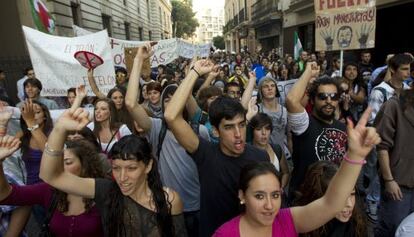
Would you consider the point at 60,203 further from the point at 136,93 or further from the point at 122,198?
the point at 136,93

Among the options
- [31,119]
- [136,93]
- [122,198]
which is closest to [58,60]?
[31,119]

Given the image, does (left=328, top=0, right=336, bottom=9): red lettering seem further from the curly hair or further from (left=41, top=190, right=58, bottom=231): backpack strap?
(left=41, top=190, right=58, bottom=231): backpack strap

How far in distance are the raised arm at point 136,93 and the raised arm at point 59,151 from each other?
0.84 m

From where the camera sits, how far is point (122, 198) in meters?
1.91

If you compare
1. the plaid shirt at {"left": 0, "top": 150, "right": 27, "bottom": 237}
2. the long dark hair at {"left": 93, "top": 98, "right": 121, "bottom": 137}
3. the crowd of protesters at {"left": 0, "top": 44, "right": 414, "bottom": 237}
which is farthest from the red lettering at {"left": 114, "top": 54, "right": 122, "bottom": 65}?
the plaid shirt at {"left": 0, "top": 150, "right": 27, "bottom": 237}

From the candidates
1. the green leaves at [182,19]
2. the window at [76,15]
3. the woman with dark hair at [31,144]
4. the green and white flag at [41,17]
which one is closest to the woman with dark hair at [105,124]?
the woman with dark hair at [31,144]

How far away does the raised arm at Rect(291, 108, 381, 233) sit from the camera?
154 cm

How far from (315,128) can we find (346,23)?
8.62 feet

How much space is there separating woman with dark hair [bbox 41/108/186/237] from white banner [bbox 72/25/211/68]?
5961mm

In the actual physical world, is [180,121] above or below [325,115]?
above

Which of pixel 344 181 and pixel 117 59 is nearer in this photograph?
pixel 344 181

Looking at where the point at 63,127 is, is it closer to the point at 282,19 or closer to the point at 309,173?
the point at 309,173

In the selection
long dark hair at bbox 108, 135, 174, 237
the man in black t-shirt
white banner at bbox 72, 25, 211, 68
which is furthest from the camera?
white banner at bbox 72, 25, 211, 68

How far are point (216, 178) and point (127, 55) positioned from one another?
604 cm
